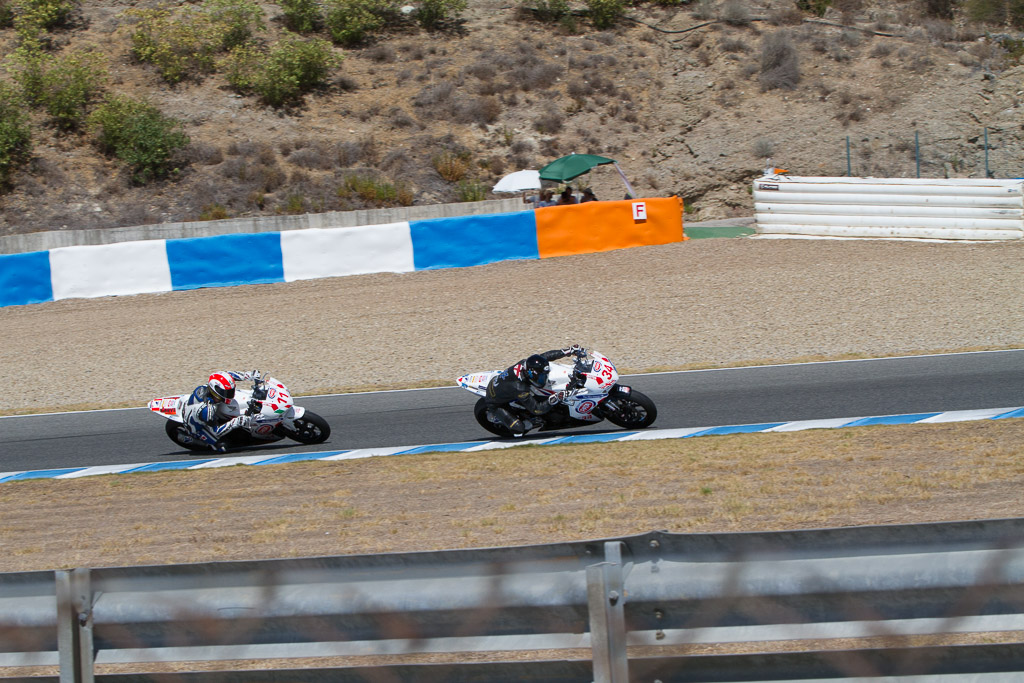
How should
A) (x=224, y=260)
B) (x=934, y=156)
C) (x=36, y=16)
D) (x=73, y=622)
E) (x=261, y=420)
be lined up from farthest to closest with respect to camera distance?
(x=36, y=16), (x=934, y=156), (x=224, y=260), (x=261, y=420), (x=73, y=622)

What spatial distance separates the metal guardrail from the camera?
307 centimetres

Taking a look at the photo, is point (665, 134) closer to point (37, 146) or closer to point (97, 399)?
point (37, 146)

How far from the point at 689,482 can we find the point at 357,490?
2849mm

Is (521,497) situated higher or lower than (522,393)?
lower

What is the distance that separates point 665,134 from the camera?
31047 millimetres

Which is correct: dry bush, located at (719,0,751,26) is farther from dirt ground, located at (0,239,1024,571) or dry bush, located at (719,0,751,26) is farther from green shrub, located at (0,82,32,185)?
green shrub, located at (0,82,32,185)

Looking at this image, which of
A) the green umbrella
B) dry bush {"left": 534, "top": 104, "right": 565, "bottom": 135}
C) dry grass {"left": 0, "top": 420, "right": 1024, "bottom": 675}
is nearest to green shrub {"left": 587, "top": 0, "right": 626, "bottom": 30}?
dry bush {"left": 534, "top": 104, "right": 565, "bottom": 135}

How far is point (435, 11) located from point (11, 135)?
14959mm

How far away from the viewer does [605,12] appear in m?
36.2

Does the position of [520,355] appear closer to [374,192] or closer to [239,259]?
[239,259]

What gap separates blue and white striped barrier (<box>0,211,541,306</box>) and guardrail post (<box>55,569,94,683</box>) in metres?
17.2

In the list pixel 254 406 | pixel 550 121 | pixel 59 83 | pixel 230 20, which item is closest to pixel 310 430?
pixel 254 406

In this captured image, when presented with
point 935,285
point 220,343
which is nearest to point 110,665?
point 220,343

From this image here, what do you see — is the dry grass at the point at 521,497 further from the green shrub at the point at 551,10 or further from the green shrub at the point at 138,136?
the green shrub at the point at 551,10
